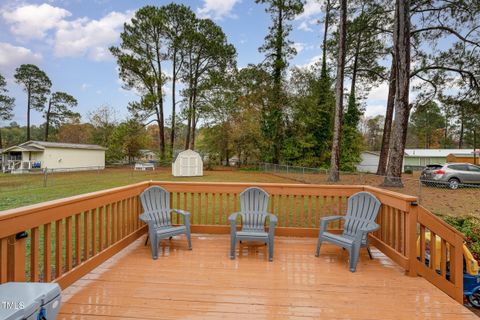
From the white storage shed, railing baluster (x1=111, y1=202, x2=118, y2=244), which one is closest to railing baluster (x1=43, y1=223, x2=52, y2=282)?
railing baluster (x1=111, y1=202, x2=118, y2=244)

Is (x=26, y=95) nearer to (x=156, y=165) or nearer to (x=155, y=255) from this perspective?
(x=156, y=165)

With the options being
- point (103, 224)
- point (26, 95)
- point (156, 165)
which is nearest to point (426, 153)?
point (156, 165)

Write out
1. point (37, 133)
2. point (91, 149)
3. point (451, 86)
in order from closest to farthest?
point (451, 86), point (91, 149), point (37, 133)

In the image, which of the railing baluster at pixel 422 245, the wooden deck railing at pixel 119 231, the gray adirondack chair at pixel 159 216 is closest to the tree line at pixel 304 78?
the wooden deck railing at pixel 119 231

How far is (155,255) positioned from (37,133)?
36.3m

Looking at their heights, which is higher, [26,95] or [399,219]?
[26,95]

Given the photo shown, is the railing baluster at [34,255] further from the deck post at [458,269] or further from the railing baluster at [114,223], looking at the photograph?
the deck post at [458,269]

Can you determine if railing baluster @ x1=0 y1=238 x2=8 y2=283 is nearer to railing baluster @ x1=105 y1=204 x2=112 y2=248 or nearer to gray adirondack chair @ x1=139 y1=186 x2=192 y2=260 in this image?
railing baluster @ x1=105 y1=204 x2=112 y2=248

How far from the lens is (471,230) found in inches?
171

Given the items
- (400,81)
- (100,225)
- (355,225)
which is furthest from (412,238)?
(400,81)

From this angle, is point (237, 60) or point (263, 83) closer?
point (263, 83)

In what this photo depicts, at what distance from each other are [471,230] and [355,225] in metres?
2.63

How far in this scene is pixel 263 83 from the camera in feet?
65.9

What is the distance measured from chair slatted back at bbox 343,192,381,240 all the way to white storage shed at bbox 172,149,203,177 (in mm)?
15272
